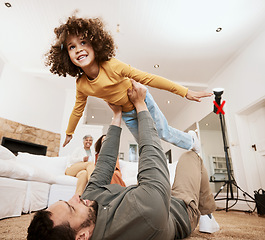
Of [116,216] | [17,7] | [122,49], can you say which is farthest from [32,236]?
[122,49]

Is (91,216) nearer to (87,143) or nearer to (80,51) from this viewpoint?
(80,51)

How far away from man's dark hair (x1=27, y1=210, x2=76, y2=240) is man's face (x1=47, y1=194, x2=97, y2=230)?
0.05 feet

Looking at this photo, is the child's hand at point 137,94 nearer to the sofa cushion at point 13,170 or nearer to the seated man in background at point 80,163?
the sofa cushion at point 13,170

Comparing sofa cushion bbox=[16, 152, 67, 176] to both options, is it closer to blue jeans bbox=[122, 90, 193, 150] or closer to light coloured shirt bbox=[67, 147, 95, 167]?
light coloured shirt bbox=[67, 147, 95, 167]

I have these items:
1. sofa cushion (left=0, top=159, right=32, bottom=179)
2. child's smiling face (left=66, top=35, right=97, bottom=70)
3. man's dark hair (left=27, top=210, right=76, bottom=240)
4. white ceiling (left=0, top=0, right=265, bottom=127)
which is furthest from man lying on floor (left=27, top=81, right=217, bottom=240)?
white ceiling (left=0, top=0, right=265, bottom=127)

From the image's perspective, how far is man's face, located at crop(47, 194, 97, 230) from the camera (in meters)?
0.64

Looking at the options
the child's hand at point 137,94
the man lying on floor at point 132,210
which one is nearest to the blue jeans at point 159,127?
the child's hand at point 137,94

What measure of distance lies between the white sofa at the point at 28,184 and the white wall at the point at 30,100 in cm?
214

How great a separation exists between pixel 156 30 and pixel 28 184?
3276mm

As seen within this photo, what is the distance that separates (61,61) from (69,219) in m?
0.98

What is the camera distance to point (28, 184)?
1.88 metres

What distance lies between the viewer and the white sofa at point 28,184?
1.56 m

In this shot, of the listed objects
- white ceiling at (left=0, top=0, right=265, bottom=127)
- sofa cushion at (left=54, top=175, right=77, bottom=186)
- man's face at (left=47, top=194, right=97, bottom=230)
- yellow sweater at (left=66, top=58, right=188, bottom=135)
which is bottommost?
man's face at (left=47, top=194, right=97, bottom=230)

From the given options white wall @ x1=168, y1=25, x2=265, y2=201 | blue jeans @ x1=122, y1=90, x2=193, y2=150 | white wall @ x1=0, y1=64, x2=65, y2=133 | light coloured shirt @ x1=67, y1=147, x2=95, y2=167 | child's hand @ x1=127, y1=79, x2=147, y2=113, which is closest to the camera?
child's hand @ x1=127, y1=79, x2=147, y2=113
